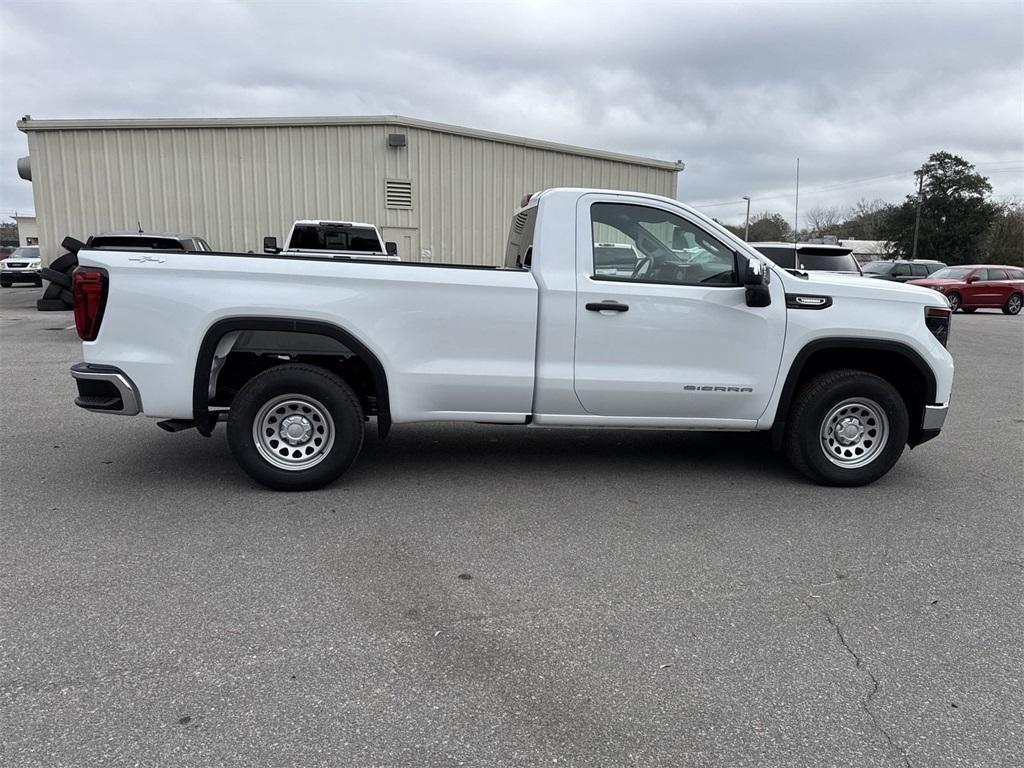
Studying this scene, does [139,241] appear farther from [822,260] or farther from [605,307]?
[822,260]

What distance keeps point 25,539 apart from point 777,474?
4939 millimetres

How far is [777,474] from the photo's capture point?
5.67 meters

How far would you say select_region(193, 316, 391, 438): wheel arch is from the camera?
4664 millimetres

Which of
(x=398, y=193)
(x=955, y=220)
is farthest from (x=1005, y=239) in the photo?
(x=398, y=193)

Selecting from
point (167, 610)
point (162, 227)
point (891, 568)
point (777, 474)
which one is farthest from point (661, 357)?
point (162, 227)

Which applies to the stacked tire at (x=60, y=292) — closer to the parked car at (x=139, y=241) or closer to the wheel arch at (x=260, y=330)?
the parked car at (x=139, y=241)

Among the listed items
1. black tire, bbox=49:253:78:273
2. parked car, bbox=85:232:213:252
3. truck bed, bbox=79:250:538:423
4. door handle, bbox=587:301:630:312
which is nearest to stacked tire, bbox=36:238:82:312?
black tire, bbox=49:253:78:273

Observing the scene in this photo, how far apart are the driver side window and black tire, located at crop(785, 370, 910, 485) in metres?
1.04

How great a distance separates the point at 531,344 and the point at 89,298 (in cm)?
276

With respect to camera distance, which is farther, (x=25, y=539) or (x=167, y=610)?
(x=25, y=539)

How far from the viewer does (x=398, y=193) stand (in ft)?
64.1

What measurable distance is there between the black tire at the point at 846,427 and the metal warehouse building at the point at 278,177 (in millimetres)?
15610

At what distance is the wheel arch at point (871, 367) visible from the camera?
5.15 meters

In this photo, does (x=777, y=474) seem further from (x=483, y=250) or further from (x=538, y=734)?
(x=483, y=250)
